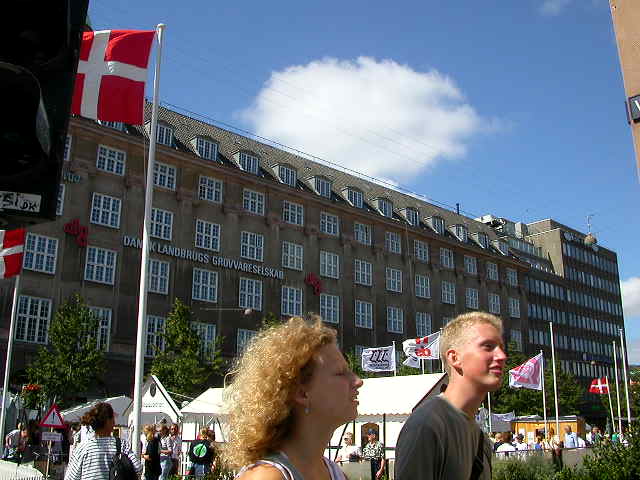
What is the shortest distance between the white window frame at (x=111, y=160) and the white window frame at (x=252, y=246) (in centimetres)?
887

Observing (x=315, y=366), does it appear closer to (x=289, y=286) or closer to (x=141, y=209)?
(x=141, y=209)

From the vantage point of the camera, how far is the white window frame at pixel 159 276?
1522 inches

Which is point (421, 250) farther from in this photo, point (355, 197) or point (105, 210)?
Result: point (105, 210)

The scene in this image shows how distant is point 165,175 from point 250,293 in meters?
9.04

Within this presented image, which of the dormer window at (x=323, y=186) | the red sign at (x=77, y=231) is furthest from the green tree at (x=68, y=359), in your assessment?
the dormer window at (x=323, y=186)

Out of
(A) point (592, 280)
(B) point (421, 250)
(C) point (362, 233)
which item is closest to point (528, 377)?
(C) point (362, 233)

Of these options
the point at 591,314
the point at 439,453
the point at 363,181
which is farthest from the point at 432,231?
the point at 439,453

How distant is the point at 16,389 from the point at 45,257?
6601 millimetres

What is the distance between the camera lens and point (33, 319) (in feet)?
111

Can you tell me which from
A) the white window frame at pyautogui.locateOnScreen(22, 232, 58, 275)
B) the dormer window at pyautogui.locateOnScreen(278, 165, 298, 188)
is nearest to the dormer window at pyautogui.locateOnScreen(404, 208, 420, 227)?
the dormer window at pyautogui.locateOnScreen(278, 165, 298, 188)

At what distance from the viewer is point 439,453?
3281 millimetres

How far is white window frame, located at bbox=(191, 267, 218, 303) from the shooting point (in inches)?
1604

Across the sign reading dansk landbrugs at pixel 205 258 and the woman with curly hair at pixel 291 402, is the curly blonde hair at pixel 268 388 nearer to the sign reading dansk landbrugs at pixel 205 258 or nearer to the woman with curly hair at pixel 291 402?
the woman with curly hair at pixel 291 402

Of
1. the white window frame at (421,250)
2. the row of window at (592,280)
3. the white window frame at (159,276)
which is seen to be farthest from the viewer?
the row of window at (592,280)
